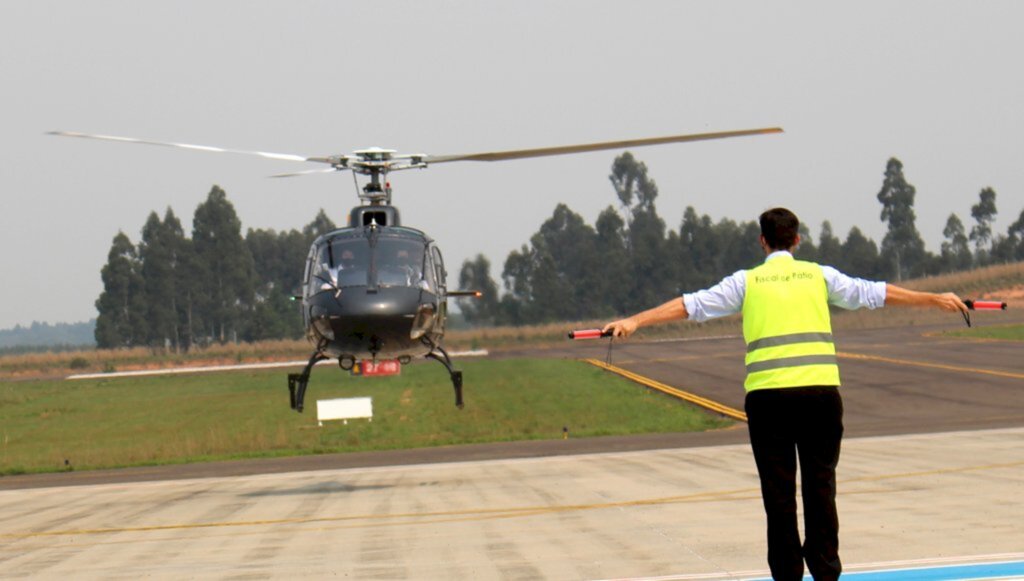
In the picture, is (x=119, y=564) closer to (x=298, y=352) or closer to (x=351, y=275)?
(x=351, y=275)

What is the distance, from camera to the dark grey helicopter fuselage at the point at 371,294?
2062cm

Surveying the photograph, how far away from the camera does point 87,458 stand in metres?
37.5

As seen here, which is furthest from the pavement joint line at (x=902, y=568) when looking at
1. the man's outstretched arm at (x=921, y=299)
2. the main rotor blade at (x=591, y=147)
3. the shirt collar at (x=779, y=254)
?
the main rotor blade at (x=591, y=147)

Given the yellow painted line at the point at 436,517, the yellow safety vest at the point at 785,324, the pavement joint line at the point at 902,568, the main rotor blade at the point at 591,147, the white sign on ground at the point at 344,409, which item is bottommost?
the yellow painted line at the point at 436,517

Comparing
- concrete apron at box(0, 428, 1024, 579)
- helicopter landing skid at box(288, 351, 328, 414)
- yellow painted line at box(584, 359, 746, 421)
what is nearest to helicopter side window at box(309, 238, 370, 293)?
helicopter landing skid at box(288, 351, 328, 414)

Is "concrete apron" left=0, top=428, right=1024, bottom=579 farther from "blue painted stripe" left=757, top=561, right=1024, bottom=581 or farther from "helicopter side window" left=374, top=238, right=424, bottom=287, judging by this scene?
"helicopter side window" left=374, top=238, right=424, bottom=287

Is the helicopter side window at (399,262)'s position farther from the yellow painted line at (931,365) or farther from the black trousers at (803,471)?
the yellow painted line at (931,365)

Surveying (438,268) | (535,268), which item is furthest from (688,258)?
(438,268)

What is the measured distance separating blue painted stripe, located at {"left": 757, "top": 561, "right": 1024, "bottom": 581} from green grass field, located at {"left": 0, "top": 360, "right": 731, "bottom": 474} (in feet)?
85.3

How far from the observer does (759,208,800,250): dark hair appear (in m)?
8.52

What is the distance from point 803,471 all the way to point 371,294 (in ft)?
43.3

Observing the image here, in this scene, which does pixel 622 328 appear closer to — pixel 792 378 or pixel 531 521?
pixel 792 378

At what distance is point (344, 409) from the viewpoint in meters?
43.8

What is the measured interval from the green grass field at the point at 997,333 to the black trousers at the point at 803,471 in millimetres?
61368
